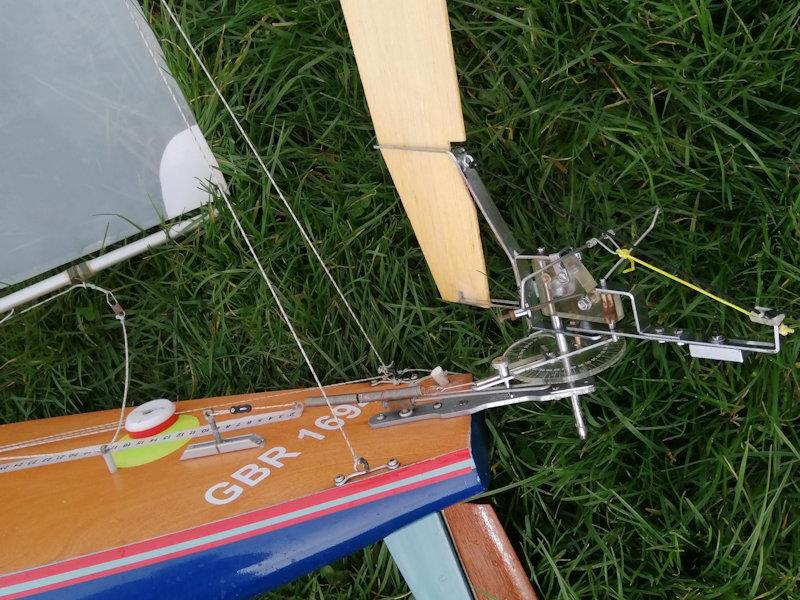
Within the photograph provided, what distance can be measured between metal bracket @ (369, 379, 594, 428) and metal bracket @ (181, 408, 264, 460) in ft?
0.54

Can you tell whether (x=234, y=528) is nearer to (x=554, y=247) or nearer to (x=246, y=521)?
(x=246, y=521)

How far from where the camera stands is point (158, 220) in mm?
1330

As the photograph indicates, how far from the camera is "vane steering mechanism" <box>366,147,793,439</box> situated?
3.24ft

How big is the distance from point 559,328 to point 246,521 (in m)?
0.44

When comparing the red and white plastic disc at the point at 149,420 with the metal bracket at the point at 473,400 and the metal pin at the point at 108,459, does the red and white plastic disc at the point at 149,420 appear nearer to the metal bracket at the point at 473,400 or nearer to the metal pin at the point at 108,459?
the metal pin at the point at 108,459

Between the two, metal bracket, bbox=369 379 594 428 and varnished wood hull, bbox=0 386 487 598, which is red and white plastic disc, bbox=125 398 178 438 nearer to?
varnished wood hull, bbox=0 386 487 598

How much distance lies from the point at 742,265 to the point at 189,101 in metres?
0.87

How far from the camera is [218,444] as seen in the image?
1162 mm

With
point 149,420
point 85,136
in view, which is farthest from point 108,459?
point 85,136

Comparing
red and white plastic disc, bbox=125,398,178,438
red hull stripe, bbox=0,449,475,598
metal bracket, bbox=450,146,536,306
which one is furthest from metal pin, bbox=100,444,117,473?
metal bracket, bbox=450,146,536,306

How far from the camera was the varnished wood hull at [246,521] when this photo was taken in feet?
3.30

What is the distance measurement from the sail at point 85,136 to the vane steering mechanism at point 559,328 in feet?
1.59

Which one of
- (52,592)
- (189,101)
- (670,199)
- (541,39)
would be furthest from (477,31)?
(52,592)

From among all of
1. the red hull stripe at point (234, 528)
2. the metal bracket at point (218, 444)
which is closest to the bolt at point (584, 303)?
the red hull stripe at point (234, 528)
